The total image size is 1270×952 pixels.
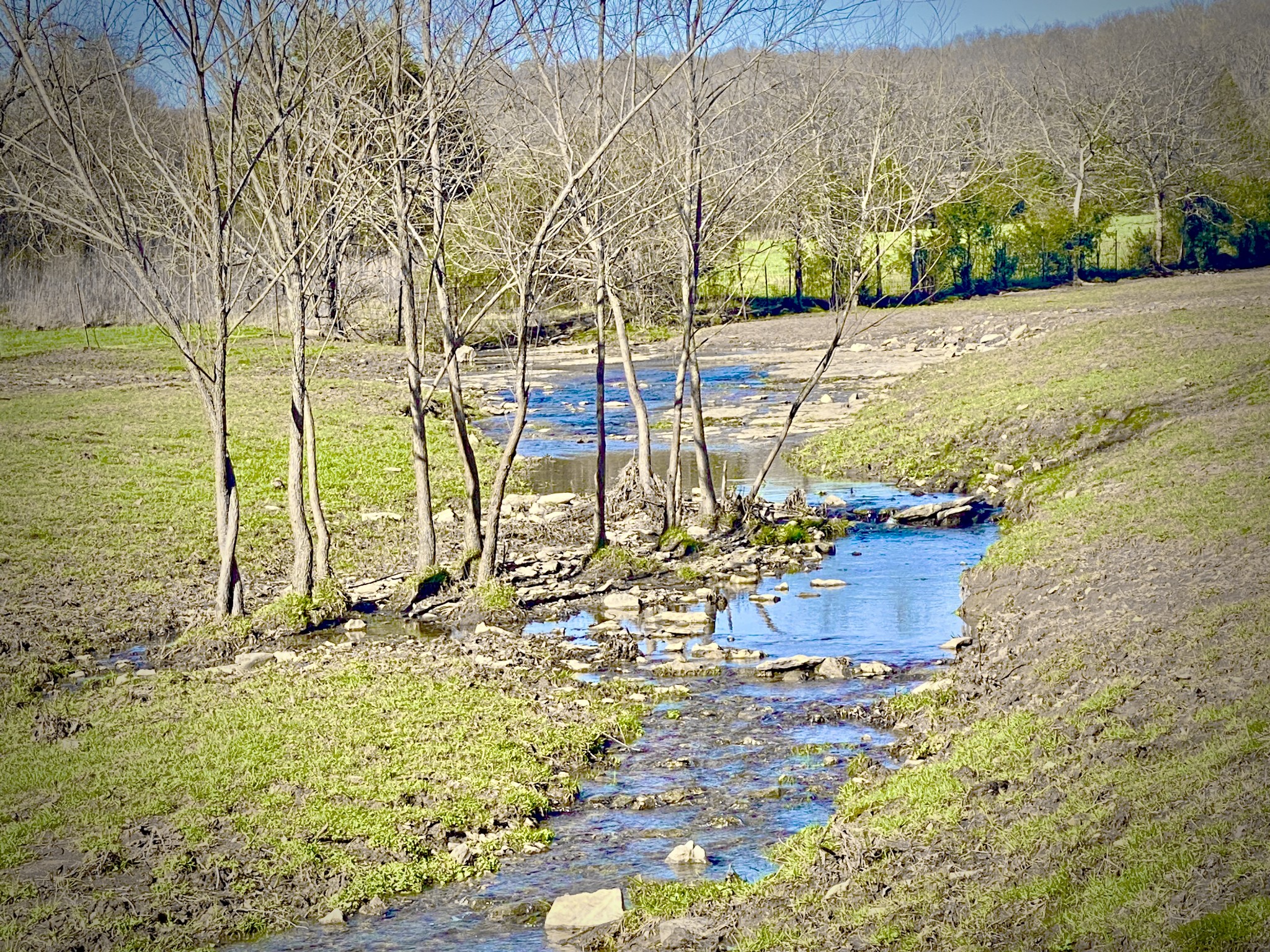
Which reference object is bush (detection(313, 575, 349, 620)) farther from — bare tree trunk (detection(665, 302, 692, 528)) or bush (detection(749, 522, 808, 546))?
bush (detection(749, 522, 808, 546))

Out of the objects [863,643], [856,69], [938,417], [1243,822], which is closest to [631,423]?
[938,417]

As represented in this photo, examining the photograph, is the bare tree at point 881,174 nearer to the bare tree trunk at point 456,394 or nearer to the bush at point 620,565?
the bush at point 620,565

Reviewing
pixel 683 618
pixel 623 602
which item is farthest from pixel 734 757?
pixel 623 602

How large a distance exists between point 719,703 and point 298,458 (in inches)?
195

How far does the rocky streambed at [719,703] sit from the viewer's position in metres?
6.50

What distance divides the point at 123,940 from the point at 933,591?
896cm

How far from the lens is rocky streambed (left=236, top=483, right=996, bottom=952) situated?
6504 mm

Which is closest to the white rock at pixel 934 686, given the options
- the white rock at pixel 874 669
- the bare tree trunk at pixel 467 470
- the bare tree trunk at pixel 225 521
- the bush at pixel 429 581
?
the white rock at pixel 874 669

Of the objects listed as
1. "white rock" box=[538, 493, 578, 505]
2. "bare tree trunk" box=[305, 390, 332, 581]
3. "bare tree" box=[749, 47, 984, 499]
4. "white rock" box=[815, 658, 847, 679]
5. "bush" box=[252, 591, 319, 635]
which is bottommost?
"white rock" box=[815, 658, 847, 679]

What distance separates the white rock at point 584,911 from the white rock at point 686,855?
1.77 ft

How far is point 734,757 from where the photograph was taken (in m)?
8.41

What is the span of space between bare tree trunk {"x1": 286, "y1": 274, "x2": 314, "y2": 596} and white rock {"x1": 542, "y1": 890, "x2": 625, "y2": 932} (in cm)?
612

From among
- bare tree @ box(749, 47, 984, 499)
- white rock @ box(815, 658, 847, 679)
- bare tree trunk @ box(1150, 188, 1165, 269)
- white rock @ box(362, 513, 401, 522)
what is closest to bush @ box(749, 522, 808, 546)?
bare tree @ box(749, 47, 984, 499)

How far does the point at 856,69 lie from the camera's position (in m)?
17.8
